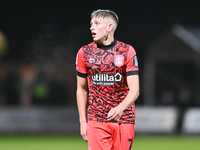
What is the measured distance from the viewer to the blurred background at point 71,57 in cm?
1280

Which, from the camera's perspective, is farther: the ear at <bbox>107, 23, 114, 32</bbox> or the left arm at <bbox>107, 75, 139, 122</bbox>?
the ear at <bbox>107, 23, 114, 32</bbox>

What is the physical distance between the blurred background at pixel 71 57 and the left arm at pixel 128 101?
8.29 meters

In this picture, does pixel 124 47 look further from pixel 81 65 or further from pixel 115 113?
pixel 115 113

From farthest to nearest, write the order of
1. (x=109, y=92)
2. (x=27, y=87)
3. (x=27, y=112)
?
(x=27, y=87) < (x=27, y=112) < (x=109, y=92)

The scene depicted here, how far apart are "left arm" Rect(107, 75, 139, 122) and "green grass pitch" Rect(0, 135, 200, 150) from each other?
19.5ft

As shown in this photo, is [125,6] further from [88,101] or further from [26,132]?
[88,101]

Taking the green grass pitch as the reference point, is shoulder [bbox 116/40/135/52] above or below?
above

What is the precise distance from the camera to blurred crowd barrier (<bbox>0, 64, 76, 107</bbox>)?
15164 millimetres

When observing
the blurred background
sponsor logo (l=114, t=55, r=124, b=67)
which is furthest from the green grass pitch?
sponsor logo (l=114, t=55, r=124, b=67)

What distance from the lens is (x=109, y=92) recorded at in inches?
183

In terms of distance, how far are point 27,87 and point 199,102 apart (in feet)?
24.8

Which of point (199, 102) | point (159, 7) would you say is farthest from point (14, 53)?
point (199, 102)

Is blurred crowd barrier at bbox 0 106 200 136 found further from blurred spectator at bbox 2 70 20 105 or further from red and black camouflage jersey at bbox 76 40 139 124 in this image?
red and black camouflage jersey at bbox 76 40 139 124

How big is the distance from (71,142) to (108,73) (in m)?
7.13
